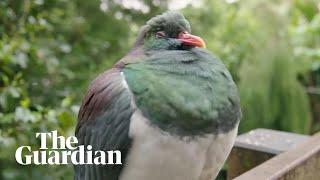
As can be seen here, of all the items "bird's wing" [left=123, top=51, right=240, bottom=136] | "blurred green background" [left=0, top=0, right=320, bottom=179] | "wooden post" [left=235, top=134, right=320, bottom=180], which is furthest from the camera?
"blurred green background" [left=0, top=0, right=320, bottom=179]

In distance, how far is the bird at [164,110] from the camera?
659 mm

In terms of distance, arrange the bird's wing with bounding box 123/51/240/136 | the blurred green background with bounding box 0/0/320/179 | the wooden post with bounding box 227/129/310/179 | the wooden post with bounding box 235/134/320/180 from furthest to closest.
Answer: the blurred green background with bounding box 0/0/320/179 < the wooden post with bounding box 227/129/310/179 < the wooden post with bounding box 235/134/320/180 < the bird's wing with bounding box 123/51/240/136

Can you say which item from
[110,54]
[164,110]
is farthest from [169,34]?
[110,54]

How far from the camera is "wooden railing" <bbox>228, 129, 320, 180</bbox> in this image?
940mm

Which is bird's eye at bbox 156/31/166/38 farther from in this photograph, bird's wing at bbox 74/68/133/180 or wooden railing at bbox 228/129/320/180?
wooden railing at bbox 228/129/320/180

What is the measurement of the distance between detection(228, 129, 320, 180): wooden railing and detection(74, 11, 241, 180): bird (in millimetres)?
235

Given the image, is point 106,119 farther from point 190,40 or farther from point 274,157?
point 274,157

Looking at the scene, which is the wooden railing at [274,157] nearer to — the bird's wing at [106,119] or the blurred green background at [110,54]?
the bird's wing at [106,119]

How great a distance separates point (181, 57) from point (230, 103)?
9cm

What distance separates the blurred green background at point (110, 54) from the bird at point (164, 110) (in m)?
0.51

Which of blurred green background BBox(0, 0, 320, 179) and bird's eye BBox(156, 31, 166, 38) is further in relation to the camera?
blurred green background BBox(0, 0, 320, 179)

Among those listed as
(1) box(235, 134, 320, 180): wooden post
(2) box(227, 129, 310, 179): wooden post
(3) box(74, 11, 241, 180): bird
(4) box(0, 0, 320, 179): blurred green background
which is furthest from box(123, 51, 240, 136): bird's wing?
Answer: (4) box(0, 0, 320, 179): blurred green background

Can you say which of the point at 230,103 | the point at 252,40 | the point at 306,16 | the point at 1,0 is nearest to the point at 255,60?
the point at 252,40

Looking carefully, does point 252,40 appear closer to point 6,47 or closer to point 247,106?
point 247,106
